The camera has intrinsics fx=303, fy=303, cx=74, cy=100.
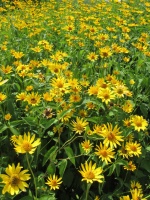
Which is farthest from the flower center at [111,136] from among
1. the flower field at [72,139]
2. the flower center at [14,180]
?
the flower center at [14,180]

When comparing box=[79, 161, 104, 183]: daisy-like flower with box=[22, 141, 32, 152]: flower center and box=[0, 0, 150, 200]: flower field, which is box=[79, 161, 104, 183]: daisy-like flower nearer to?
box=[0, 0, 150, 200]: flower field

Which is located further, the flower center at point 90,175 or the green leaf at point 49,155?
the green leaf at point 49,155

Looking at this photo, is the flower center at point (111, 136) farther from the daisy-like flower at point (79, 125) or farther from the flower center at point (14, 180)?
the flower center at point (14, 180)

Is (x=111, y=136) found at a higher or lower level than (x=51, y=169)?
higher

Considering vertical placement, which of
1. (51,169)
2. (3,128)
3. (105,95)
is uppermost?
(105,95)

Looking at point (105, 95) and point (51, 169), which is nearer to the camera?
point (51, 169)

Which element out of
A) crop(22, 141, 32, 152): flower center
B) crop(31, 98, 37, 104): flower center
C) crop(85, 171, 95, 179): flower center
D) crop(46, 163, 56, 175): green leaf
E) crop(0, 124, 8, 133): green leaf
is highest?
crop(22, 141, 32, 152): flower center

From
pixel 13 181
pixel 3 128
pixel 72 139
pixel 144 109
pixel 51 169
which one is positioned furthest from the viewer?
pixel 144 109

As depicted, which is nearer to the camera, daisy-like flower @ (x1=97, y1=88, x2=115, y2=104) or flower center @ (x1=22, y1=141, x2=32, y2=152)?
flower center @ (x1=22, y1=141, x2=32, y2=152)

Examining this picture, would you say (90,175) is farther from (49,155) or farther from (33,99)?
(33,99)

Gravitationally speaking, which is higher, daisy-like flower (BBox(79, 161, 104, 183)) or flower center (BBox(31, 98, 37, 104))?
flower center (BBox(31, 98, 37, 104))

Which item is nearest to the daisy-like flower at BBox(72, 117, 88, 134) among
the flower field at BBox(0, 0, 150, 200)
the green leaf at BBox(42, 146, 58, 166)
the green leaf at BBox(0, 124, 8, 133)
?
the flower field at BBox(0, 0, 150, 200)

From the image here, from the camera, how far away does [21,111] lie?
6.43 ft

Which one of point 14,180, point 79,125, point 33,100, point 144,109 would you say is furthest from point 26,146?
point 144,109
